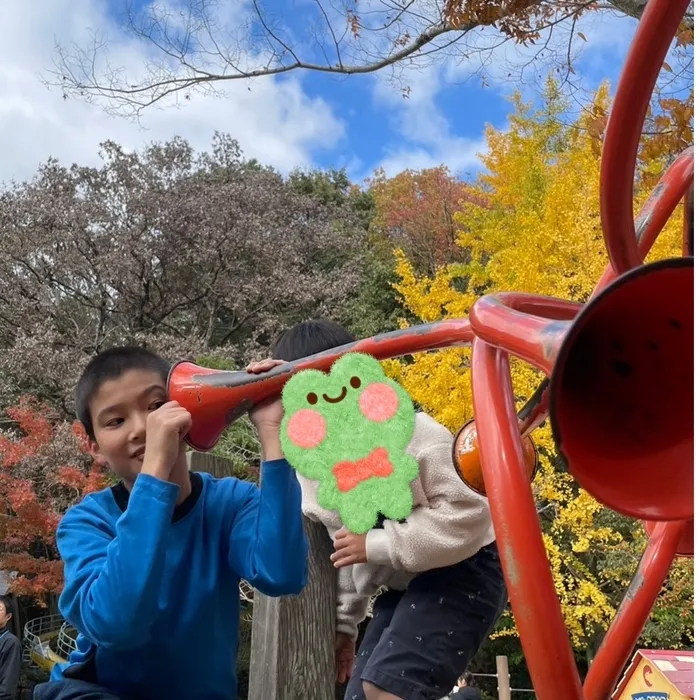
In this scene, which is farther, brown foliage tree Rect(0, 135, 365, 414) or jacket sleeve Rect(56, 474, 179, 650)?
brown foliage tree Rect(0, 135, 365, 414)

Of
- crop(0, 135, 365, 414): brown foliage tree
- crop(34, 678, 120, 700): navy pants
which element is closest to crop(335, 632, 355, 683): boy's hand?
crop(34, 678, 120, 700): navy pants

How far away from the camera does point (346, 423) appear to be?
0.97 m

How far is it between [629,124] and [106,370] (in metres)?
1.00

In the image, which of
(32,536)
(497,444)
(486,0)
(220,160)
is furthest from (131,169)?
(497,444)

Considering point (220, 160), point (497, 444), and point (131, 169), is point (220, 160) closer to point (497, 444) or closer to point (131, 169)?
point (131, 169)

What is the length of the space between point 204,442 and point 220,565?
0.30 m

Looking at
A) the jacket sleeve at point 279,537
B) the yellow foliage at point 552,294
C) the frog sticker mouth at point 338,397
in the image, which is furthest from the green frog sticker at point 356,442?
the yellow foliage at point 552,294

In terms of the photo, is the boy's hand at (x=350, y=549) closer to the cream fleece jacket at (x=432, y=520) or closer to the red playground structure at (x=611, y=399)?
the cream fleece jacket at (x=432, y=520)

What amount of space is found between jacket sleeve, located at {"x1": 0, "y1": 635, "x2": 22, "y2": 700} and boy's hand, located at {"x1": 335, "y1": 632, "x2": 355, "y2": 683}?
11.3 feet

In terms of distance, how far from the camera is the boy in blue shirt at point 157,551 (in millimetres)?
1127

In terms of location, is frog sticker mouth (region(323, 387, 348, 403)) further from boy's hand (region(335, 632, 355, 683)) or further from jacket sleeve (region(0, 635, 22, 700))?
jacket sleeve (region(0, 635, 22, 700))

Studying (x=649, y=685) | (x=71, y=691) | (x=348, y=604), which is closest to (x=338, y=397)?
(x=71, y=691)

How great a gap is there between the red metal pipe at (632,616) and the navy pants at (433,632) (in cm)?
72

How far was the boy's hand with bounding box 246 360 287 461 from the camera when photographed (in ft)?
3.65
